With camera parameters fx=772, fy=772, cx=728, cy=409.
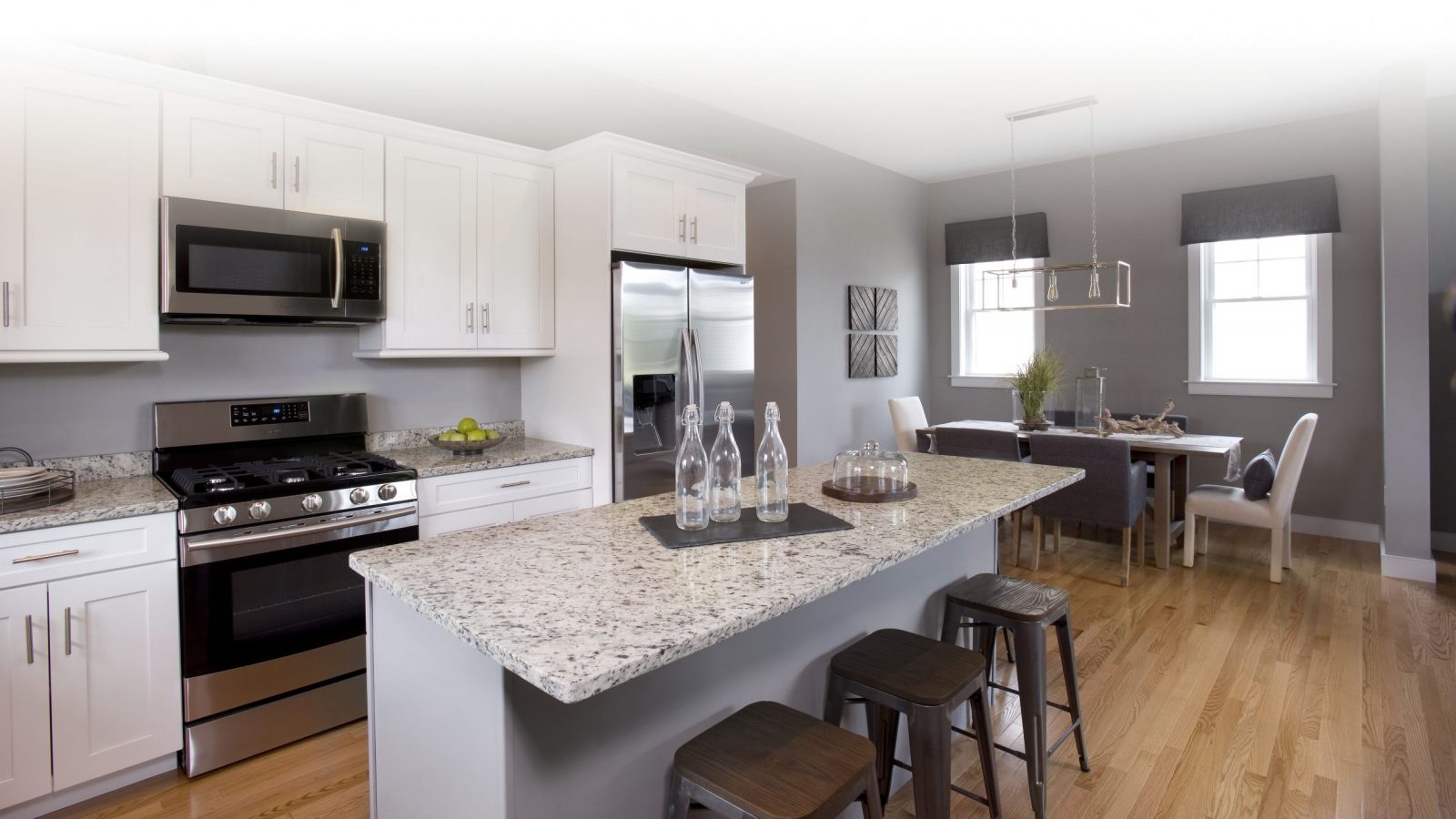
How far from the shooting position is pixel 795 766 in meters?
1.30

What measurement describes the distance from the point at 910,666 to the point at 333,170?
270 centimetres

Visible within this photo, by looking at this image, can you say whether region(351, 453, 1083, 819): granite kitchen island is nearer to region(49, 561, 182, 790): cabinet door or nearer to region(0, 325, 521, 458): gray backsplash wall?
region(49, 561, 182, 790): cabinet door

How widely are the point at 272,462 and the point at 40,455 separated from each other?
66cm

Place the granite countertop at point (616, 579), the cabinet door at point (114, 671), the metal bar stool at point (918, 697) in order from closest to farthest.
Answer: the granite countertop at point (616, 579) → the metal bar stool at point (918, 697) → the cabinet door at point (114, 671)

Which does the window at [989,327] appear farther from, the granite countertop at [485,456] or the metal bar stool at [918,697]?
the metal bar stool at [918,697]

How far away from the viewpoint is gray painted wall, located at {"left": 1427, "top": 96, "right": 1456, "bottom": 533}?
4.42 metres

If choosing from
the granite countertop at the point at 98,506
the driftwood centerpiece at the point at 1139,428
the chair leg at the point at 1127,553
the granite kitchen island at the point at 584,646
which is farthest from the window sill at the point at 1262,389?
the granite countertop at the point at 98,506

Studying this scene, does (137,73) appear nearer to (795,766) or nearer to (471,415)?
(471,415)

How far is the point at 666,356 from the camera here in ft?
11.7

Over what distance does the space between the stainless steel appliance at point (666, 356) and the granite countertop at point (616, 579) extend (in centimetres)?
143

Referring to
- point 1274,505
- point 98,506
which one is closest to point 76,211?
point 98,506

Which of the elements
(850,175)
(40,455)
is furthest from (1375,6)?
(40,455)

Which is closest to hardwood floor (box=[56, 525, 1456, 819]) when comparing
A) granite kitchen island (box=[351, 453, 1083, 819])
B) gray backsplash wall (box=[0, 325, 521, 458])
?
granite kitchen island (box=[351, 453, 1083, 819])

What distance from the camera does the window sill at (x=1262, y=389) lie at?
16.0 ft
